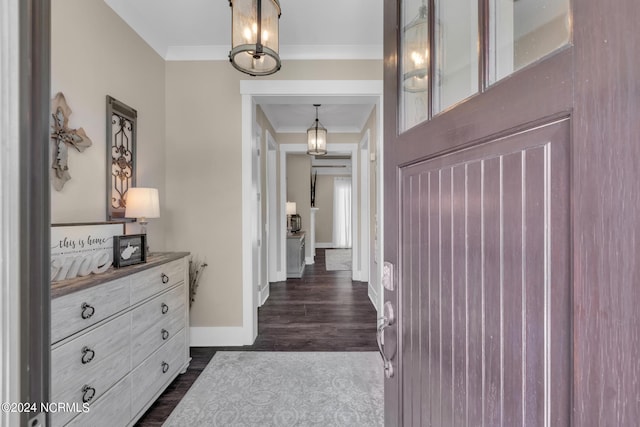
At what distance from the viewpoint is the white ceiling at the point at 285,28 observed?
7.41 feet

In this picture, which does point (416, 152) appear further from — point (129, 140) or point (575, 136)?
→ point (129, 140)

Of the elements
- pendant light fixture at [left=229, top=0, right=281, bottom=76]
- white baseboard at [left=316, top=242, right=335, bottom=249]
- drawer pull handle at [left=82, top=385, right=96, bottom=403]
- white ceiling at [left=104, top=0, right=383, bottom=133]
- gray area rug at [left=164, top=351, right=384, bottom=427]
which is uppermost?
white ceiling at [left=104, top=0, right=383, bottom=133]

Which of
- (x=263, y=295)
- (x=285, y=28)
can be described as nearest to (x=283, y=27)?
(x=285, y=28)

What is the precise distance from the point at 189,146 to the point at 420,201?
2.67m

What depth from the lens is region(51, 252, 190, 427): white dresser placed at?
1291 mm

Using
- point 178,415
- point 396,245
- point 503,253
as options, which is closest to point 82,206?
point 178,415

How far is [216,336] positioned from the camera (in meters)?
2.85

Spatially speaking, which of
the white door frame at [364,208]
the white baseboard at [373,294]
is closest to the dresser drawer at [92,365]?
the white baseboard at [373,294]

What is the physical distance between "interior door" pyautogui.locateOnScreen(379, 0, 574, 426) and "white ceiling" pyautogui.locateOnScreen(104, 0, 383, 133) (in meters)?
1.73

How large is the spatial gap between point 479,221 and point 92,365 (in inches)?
72.2

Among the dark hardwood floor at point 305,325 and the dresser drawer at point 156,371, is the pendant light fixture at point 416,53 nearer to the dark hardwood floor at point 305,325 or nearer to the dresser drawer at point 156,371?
the dresser drawer at point 156,371

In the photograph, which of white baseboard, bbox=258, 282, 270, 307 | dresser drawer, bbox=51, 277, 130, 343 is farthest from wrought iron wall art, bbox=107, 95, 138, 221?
white baseboard, bbox=258, 282, 270, 307

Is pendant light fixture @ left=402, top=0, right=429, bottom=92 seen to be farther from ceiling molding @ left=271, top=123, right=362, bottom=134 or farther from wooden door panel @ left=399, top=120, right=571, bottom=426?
ceiling molding @ left=271, top=123, right=362, bottom=134

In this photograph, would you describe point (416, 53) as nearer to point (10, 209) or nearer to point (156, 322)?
point (10, 209)
